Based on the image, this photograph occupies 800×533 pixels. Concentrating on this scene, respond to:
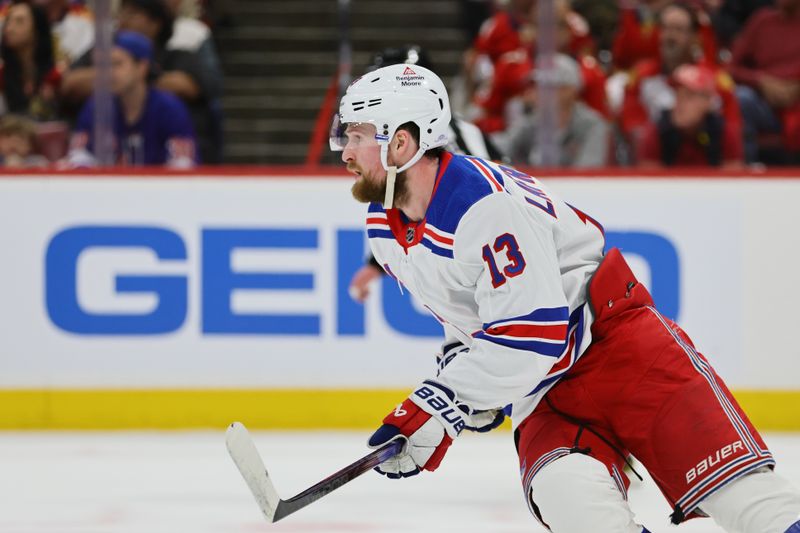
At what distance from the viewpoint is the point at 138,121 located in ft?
17.2

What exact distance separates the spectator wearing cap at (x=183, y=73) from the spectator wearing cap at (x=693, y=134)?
176 cm

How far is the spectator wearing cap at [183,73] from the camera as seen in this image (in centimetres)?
546

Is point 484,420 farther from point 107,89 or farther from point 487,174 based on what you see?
point 107,89

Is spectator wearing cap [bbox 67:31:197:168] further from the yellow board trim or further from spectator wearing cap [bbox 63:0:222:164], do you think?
the yellow board trim

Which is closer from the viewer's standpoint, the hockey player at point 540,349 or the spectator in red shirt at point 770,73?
the hockey player at point 540,349

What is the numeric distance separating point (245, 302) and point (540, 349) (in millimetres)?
2714

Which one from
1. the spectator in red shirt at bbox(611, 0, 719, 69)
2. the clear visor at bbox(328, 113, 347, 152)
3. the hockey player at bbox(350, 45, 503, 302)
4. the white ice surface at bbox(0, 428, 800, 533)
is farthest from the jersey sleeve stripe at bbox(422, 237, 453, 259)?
the spectator in red shirt at bbox(611, 0, 719, 69)

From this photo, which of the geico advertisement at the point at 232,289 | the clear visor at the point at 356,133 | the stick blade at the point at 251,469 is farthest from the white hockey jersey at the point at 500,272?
the geico advertisement at the point at 232,289

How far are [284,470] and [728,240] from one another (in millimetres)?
1885

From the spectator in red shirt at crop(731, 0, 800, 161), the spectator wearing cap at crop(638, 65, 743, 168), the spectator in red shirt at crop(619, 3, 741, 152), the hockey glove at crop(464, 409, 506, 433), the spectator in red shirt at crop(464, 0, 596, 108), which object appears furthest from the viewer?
the spectator in red shirt at crop(464, 0, 596, 108)

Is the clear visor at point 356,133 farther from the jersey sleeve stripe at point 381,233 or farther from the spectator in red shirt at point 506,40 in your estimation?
the spectator in red shirt at point 506,40

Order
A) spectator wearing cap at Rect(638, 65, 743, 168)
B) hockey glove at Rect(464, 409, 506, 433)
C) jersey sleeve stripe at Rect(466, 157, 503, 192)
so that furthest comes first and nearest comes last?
spectator wearing cap at Rect(638, 65, 743, 168) → hockey glove at Rect(464, 409, 506, 433) → jersey sleeve stripe at Rect(466, 157, 503, 192)

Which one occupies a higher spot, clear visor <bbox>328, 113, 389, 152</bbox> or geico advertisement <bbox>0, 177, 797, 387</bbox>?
clear visor <bbox>328, 113, 389, 152</bbox>

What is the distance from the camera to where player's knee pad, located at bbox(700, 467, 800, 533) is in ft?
7.33
